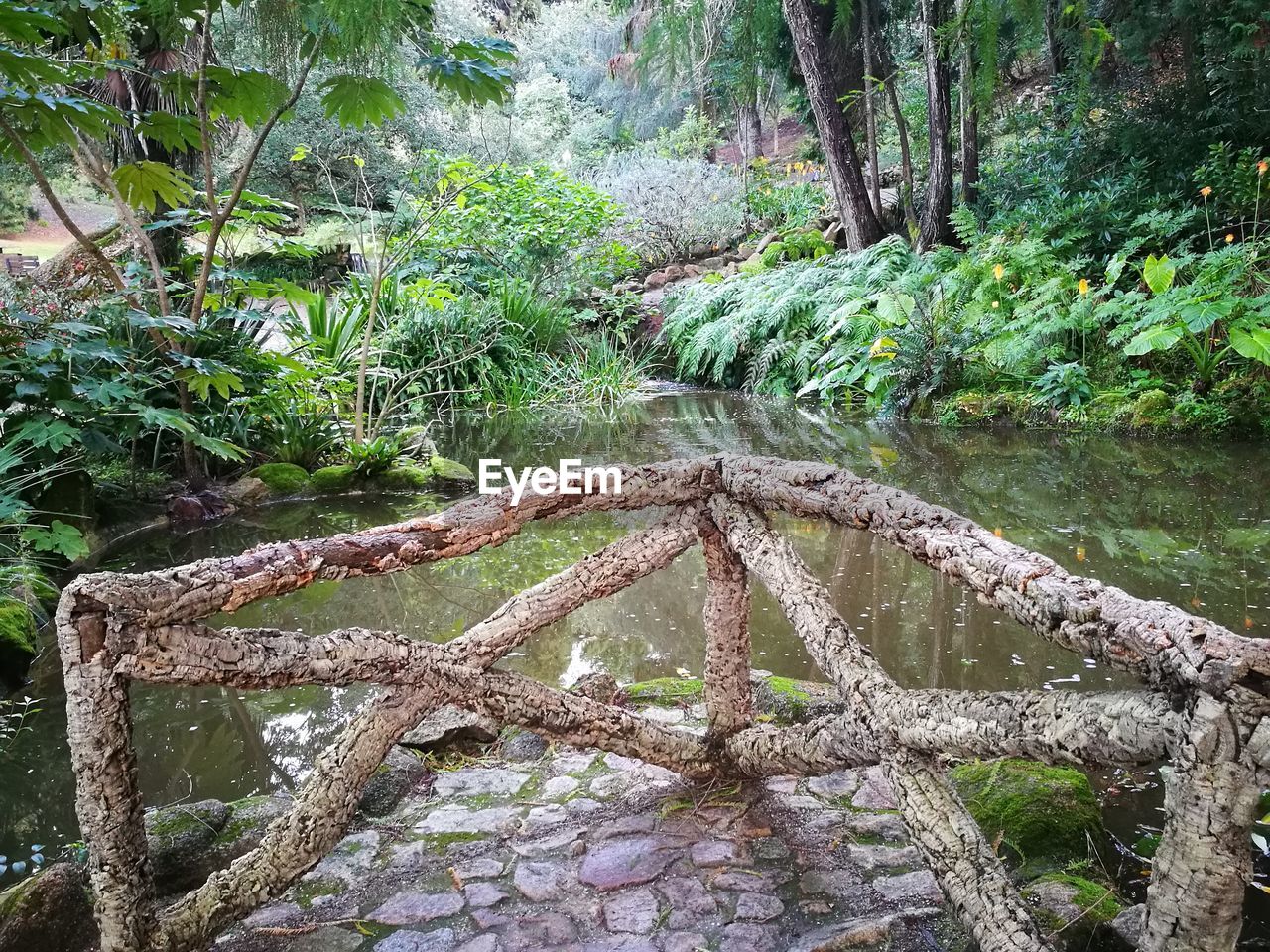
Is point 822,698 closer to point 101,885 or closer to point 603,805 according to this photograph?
point 603,805

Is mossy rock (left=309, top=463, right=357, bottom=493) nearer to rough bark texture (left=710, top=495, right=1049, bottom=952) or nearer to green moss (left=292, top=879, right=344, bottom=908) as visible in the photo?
green moss (left=292, top=879, right=344, bottom=908)

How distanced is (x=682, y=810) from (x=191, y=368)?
3.79m

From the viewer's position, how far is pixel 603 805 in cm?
Answer: 206

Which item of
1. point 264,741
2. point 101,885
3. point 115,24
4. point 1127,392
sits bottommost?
point 264,741

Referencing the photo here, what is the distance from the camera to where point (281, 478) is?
5.58 metres

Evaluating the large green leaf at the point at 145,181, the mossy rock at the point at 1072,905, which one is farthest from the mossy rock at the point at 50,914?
the large green leaf at the point at 145,181

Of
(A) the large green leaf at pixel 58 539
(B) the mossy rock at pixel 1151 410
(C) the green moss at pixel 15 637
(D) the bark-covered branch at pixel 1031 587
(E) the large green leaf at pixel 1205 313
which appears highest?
(E) the large green leaf at pixel 1205 313

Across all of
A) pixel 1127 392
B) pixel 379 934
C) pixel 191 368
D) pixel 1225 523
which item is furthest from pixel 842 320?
pixel 379 934

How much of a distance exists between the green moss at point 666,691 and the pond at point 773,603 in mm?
307

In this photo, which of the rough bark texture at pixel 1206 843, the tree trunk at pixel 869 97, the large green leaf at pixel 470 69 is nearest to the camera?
the rough bark texture at pixel 1206 843

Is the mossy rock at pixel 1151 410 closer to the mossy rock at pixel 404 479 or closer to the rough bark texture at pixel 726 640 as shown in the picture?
the mossy rock at pixel 404 479

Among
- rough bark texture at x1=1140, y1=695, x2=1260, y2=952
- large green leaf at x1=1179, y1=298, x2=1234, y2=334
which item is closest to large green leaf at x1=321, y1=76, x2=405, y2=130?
rough bark texture at x1=1140, y1=695, x2=1260, y2=952

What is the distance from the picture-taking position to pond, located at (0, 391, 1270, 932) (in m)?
2.60

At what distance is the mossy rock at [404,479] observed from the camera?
5.81m
